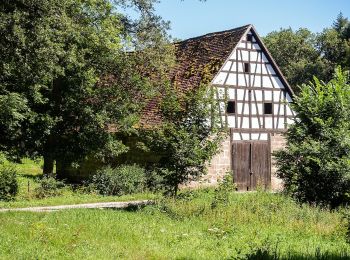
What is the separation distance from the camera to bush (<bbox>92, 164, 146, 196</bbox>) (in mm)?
21500

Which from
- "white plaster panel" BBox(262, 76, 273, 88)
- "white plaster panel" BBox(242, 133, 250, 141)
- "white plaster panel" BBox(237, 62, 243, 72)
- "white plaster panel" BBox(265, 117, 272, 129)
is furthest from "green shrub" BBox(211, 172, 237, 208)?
"white plaster panel" BBox(262, 76, 273, 88)

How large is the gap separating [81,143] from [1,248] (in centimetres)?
1294

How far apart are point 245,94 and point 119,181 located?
8821mm

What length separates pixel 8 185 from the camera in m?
19.3

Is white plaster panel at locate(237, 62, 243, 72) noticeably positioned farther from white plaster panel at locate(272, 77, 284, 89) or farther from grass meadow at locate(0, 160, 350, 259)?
grass meadow at locate(0, 160, 350, 259)

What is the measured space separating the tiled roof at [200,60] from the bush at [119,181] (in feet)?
10.8

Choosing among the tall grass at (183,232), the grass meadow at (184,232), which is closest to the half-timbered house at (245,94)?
the grass meadow at (184,232)

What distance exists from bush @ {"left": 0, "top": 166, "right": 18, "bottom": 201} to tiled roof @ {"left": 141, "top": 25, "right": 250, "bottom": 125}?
7327mm

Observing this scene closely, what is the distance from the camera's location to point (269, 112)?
26.9 meters

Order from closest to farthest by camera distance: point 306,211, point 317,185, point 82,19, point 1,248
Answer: point 1,248, point 306,211, point 317,185, point 82,19

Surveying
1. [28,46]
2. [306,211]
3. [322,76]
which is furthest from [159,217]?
[322,76]

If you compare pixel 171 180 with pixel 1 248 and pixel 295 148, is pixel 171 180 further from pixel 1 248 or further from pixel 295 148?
pixel 1 248

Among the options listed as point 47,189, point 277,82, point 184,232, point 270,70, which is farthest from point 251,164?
point 184,232

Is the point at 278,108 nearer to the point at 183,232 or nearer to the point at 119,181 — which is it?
the point at 119,181
